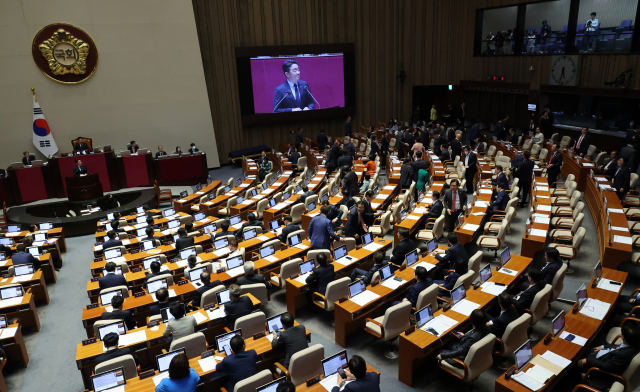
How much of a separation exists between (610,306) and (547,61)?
14.9 m

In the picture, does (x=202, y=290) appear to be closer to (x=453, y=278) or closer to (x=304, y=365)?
(x=304, y=365)

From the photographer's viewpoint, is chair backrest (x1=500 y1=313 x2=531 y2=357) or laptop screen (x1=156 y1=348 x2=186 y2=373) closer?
laptop screen (x1=156 y1=348 x2=186 y2=373)

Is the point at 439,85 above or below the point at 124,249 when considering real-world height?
above

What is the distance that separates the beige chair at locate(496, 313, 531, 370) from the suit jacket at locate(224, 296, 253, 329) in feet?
11.0

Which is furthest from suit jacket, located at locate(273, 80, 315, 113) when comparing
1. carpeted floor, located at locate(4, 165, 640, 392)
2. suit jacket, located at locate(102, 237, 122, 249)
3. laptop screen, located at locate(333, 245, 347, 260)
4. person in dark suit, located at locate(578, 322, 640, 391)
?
person in dark suit, located at locate(578, 322, 640, 391)

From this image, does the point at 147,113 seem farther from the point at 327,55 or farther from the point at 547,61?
the point at 547,61

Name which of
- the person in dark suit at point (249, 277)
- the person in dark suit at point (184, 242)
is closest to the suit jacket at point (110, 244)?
the person in dark suit at point (184, 242)

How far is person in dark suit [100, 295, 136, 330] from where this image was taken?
6.32 meters

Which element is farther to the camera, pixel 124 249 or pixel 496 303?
pixel 124 249

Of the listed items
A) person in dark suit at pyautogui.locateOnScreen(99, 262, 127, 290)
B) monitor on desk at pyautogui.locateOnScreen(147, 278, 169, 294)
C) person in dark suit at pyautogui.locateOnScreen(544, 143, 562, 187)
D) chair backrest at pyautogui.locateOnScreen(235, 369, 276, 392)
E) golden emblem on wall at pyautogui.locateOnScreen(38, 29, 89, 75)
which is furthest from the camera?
golden emblem on wall at pyautogui.locateOnScreen(38, 29, 89, 75)

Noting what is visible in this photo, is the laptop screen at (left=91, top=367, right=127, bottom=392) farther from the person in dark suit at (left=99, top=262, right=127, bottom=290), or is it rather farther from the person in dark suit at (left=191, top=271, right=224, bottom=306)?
the person in dark suit at (left=99, top=262, right=127, bottom=290)

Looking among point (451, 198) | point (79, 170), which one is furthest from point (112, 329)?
point (79, 170)

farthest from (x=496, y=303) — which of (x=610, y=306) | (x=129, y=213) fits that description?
(x=129, y=213)

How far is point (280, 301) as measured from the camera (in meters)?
8.06
